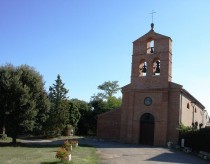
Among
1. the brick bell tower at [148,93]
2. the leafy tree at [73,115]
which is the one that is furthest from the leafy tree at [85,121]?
the brick bell tower at [148,93]

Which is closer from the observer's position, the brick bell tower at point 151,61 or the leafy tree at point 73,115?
the brick bell tower at point 151,61

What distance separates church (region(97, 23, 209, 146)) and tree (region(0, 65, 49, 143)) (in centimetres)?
1103

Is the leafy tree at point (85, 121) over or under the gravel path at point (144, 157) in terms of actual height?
over

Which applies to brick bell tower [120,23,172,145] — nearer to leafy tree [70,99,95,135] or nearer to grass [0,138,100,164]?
grass [0,138,100,164]

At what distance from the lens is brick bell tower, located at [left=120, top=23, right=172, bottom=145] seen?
32906mm

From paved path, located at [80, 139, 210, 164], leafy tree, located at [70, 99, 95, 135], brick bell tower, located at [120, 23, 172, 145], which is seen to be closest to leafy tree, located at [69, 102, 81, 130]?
leafy tree, located at [70, 99, 95, 135]

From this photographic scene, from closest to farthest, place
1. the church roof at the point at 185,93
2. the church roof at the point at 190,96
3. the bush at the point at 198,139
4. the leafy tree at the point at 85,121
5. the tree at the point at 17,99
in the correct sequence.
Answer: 1. the bush at the point at 198,139
2. the tree at the point at 17,99
3. the church roof at the point at 185,93
4. the church roof at the point at 190,96
5. the leafy tree at the point at 85,121

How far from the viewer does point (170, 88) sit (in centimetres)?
3291

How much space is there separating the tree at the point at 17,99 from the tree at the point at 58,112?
13.7 metres

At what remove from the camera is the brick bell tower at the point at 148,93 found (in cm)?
3291

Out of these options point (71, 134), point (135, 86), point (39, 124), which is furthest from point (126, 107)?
point (71, 134)

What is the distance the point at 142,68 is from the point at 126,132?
7208 millimetres

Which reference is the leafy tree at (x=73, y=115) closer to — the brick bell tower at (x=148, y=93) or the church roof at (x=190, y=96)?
the brick bell tower at (x=148, y=93)

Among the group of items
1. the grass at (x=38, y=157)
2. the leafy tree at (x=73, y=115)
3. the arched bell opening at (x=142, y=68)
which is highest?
the arched bell opening at (x=142, y=68)
